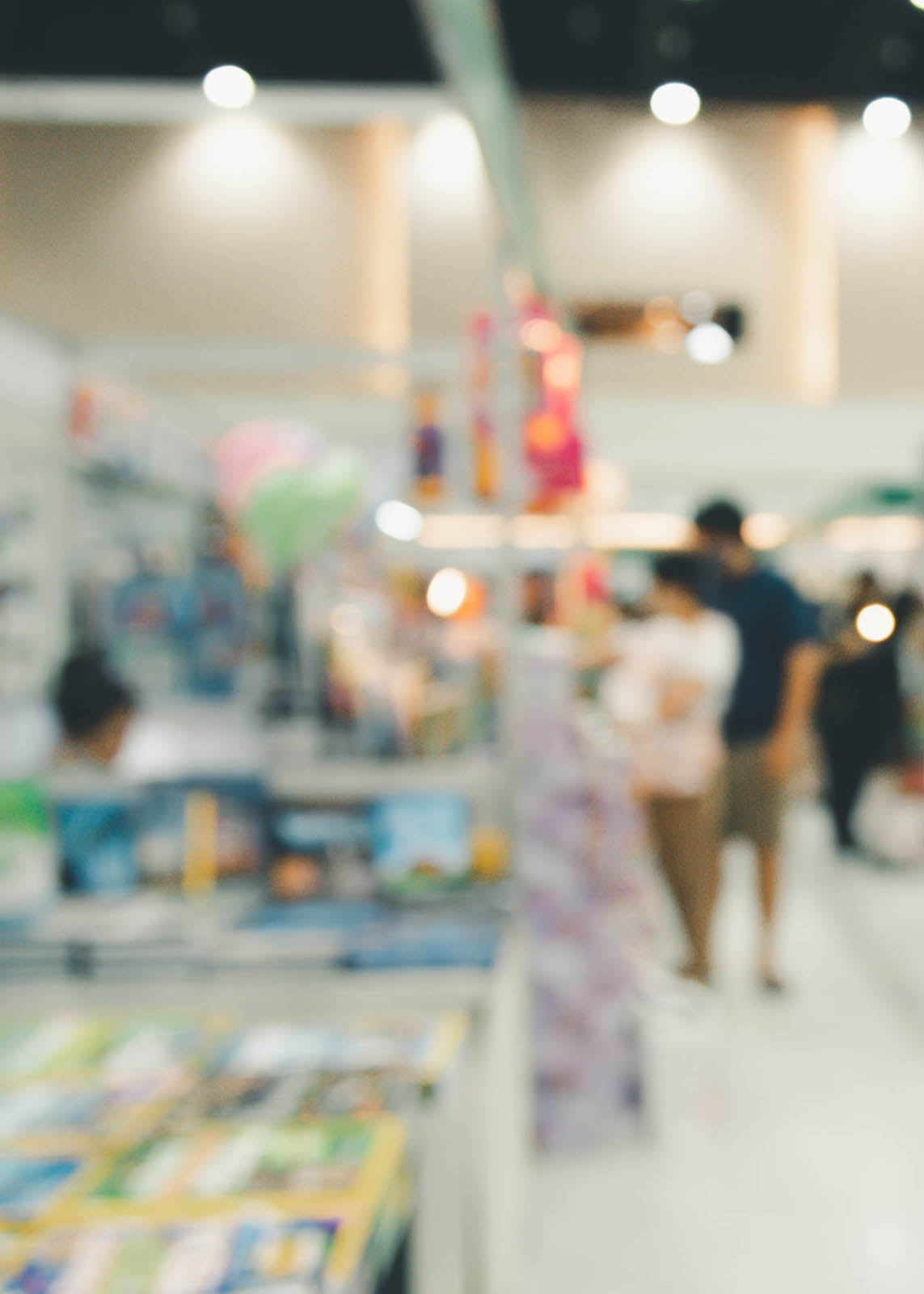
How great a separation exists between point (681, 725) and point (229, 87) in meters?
4.48

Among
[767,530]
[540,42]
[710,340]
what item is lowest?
[767,530]

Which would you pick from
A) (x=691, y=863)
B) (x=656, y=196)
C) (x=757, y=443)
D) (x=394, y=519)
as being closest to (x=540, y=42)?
(x=656, y=196)

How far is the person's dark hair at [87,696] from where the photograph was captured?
2918 millimetres

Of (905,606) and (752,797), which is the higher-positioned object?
(905,606)

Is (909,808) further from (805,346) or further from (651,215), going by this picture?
(651,215)

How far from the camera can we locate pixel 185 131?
20.9 feet

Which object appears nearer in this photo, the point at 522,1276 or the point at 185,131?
the point at 522,1276

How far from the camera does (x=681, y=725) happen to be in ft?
12.6

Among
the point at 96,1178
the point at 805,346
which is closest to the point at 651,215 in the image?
the point at 805,346

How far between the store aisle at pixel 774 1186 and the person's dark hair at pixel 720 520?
162cm

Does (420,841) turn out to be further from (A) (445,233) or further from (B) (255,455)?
(A) (445,233)

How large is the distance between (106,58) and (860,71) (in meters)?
3.93

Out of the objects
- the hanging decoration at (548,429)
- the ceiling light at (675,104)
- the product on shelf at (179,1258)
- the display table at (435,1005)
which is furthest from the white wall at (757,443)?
the product on shelf at (179,1258)

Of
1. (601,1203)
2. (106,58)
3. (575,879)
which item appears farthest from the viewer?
(106,58)
